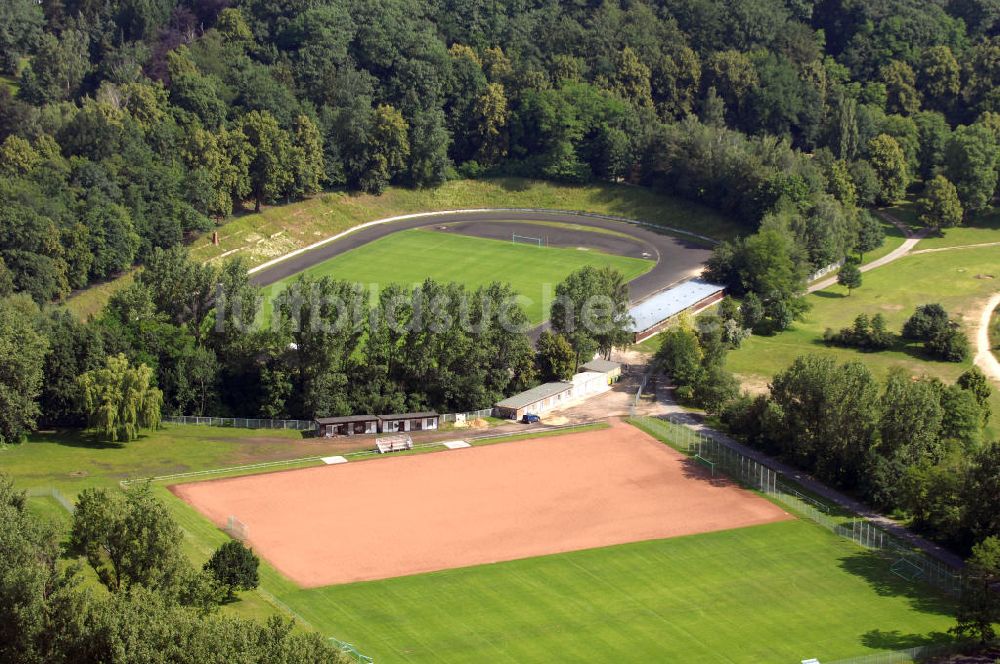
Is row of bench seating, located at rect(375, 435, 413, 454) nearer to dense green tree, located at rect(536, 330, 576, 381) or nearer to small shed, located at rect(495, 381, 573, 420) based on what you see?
small shed, located at rect(495, 381, 573, 420)

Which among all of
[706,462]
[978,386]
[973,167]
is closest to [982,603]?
[706,462]

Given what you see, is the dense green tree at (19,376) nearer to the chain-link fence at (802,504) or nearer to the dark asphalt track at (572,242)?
the dark asphalt track at (572,242)

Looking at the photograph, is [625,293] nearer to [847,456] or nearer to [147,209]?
[847,456]

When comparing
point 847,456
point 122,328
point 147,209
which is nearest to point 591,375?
point 847,456

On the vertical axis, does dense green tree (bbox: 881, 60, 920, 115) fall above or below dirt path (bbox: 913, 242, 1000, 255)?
above

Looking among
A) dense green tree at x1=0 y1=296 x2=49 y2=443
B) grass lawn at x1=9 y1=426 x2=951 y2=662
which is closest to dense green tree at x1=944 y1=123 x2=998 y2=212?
grass lawn at x1=9 y1=426 x2=951 y2=662

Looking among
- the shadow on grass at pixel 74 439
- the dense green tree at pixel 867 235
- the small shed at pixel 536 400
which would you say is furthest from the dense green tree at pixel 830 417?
the dense green tree at pixel 867 235
